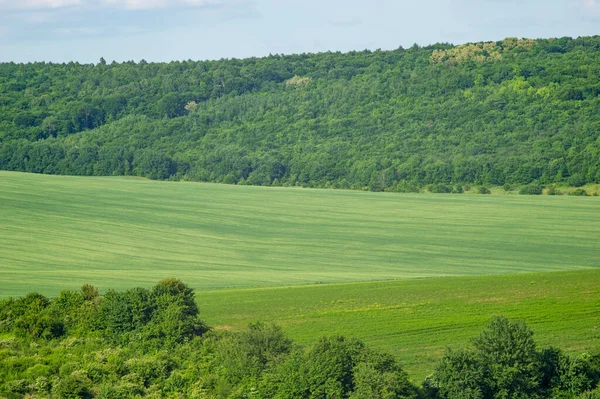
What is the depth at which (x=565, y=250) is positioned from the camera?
64375mm

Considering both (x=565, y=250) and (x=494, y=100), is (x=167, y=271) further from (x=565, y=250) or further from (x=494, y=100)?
(x=494, y=100)

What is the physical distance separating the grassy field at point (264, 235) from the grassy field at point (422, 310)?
574cm

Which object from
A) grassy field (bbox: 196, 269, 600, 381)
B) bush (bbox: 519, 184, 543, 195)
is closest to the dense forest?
grassy field (bbox: 196, 269, 600, 381)

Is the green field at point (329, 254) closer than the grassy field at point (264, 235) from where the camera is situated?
Yes

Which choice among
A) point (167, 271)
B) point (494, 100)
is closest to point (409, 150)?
point (494, 100)

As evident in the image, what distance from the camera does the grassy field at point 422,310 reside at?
36.5 m

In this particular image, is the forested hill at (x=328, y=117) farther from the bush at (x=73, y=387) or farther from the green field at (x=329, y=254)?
the bush at (x=73, y=387)

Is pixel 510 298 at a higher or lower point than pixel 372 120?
lower

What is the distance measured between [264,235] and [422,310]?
33.3m

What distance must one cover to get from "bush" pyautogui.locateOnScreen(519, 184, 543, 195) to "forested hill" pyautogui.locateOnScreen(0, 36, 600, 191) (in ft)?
8.60

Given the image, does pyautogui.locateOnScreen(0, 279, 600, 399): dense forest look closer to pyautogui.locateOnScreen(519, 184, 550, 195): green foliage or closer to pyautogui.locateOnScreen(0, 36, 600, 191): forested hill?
pyautogui.locateOnScreen(519, 184, 550, 195): green foliage

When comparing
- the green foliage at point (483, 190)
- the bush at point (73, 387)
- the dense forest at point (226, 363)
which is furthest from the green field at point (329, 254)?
the bush at point (73, 387)

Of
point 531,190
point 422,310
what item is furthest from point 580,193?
point 422,310

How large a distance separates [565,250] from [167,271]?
1029 inches
